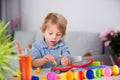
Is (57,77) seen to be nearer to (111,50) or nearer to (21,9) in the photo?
(111,50)

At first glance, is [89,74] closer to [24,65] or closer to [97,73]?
[97,73]

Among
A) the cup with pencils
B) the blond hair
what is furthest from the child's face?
the cup with pencils

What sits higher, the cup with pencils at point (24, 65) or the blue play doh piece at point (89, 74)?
the cup with pencils at point (24, 65)

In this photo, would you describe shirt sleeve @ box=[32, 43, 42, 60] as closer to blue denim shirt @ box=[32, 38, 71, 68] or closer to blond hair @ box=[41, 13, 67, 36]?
blue denim shirt @ box=[32, 38, 71, 68]

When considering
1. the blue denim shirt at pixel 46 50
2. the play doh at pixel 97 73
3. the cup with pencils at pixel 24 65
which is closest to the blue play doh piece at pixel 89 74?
the play doh at pixel 97 73

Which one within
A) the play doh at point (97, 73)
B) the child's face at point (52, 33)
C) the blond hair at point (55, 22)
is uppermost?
the blond hair at point (55, 22)

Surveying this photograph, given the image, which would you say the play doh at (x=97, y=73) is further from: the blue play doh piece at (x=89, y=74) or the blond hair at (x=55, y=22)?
the blond hair at (x=55, y=22)

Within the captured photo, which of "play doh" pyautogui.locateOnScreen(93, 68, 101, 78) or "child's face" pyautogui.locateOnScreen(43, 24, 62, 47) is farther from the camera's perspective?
"child's face" pyautogui.locateOnScreen(43, 24, 62, 47)

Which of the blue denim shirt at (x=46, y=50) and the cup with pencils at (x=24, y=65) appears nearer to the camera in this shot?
the cup with pencils at (x=24, y=65)

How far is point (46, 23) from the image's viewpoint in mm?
1494

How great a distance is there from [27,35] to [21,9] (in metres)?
0.63

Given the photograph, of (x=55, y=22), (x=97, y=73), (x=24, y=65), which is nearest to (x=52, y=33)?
(x=55, y=22)

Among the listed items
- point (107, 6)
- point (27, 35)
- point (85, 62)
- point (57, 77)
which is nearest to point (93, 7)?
point (107, 6)

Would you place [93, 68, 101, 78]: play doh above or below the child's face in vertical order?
below
